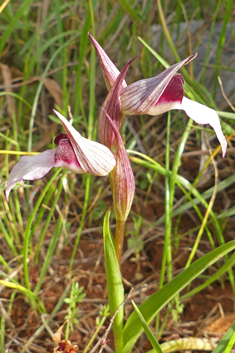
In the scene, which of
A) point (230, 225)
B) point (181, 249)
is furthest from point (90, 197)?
point (230, 225)

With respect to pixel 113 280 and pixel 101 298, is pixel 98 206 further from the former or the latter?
pixel 113 280

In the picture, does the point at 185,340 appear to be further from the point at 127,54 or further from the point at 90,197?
the point at 127,54

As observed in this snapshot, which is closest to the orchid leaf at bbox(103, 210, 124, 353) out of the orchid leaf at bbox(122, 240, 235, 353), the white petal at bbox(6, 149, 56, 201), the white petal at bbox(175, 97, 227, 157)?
the orchid leaf at bbox(122, 240, 235, 353)

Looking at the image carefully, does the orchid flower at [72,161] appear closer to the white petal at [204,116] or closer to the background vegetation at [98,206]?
the white petal at [204,116]

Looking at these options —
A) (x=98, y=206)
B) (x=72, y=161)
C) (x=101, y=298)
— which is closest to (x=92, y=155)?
(x=72, y=161)

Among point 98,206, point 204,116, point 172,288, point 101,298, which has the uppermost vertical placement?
point 204,116

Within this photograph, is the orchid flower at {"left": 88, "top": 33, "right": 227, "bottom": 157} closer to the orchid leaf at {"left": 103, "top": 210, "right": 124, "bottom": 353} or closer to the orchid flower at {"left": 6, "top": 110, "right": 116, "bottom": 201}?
the orchid flower at {"left": 6, "top": 110, "right": 116, "bottom": 201}
